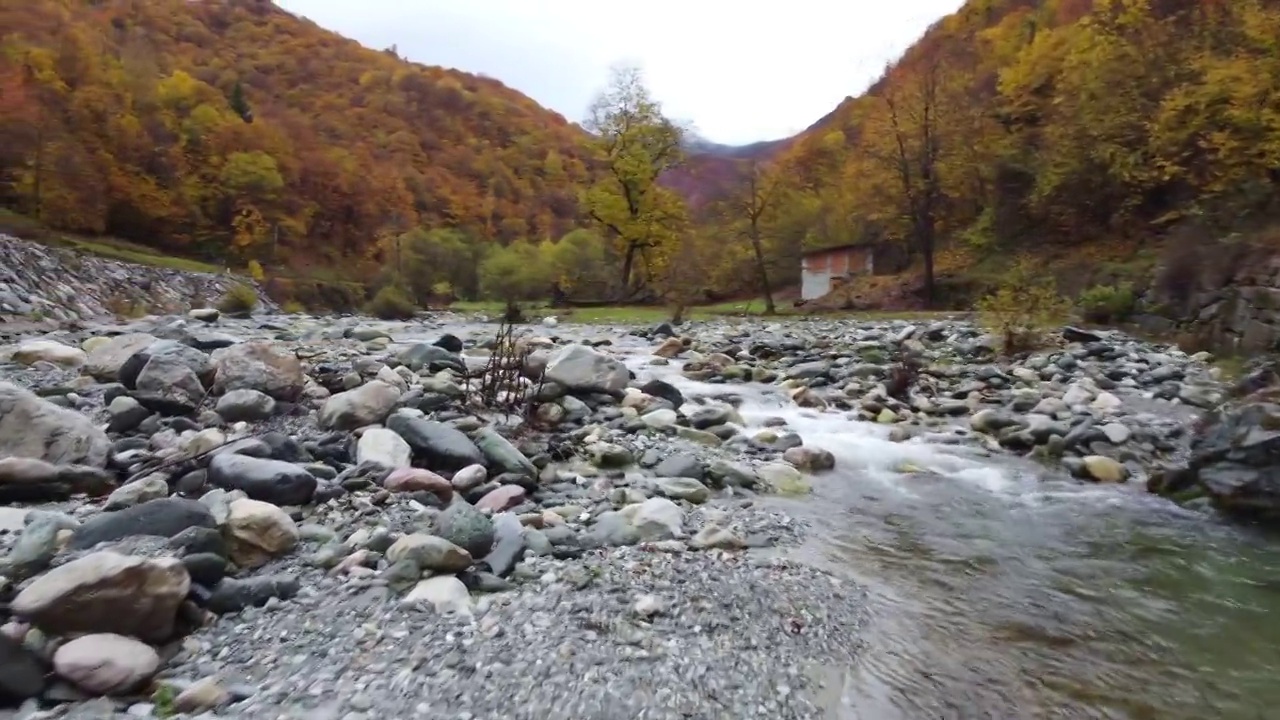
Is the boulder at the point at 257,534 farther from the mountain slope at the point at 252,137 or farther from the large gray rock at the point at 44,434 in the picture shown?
the mountain slope at the point at 252,137

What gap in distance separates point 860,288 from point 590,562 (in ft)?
92.4

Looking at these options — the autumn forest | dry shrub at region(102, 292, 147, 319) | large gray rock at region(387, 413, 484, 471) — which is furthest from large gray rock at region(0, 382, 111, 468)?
dry shrub at region(102, 292, 147, 319)

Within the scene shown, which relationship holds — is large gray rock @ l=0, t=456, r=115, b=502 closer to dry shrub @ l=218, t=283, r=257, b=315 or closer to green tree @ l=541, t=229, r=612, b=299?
dry shrub @ l=218, t=283, r=257, b=315

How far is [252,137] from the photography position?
54.5m

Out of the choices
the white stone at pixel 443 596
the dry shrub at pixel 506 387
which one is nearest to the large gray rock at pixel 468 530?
the white stone at pixel 443 596

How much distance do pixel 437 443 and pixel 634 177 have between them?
33.1 meters

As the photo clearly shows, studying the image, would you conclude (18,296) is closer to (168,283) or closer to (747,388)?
(168,283)

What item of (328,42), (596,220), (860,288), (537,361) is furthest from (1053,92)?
(328,42)

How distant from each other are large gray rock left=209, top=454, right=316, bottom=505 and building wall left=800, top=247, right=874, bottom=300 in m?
31.0

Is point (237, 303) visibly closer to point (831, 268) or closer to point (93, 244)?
point (93, 244)

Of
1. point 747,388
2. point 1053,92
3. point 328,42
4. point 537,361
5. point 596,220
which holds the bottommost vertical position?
point 747,388

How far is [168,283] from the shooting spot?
92.2 ft

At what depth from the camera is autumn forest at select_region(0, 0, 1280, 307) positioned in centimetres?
2225

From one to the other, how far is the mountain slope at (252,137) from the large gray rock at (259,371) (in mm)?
33449
